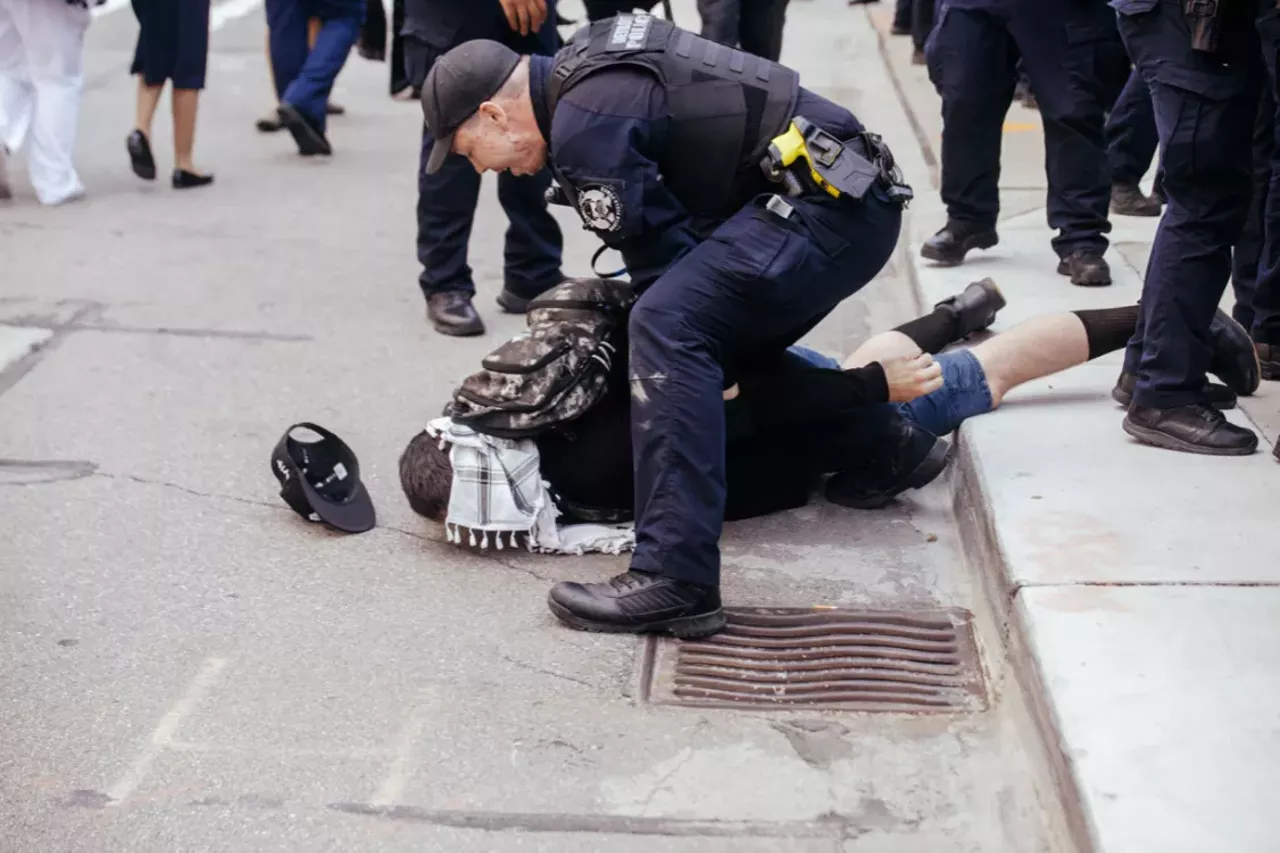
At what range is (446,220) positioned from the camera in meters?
5.56

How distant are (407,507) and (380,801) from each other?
1441mm

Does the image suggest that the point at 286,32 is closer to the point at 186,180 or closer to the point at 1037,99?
the point at 186,180

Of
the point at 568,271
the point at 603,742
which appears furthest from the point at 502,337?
the point at 603,742

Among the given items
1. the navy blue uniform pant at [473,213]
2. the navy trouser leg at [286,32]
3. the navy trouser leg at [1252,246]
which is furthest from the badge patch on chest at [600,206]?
the navy trouser leg at [286,32]

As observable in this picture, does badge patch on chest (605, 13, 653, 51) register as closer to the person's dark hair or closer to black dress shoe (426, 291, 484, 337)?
the person's dark hair

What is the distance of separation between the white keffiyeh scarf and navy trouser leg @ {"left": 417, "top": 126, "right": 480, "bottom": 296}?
1.82 m

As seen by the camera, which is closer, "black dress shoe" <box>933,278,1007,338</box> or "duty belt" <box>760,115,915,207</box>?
"duty belt" <box>760,115,915,207</box>

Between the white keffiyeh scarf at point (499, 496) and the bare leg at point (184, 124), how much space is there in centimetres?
433

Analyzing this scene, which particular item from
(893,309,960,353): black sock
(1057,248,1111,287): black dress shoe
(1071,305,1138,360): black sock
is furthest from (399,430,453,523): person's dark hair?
(1057,248,1111,287): black dress shoe

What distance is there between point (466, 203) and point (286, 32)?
3479mm

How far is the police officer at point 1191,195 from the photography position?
3648 mm

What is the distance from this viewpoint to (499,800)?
2.85 m

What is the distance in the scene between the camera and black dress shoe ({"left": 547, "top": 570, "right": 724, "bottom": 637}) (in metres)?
3.40

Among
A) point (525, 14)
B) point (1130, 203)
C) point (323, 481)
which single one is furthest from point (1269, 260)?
point (323, 481)
